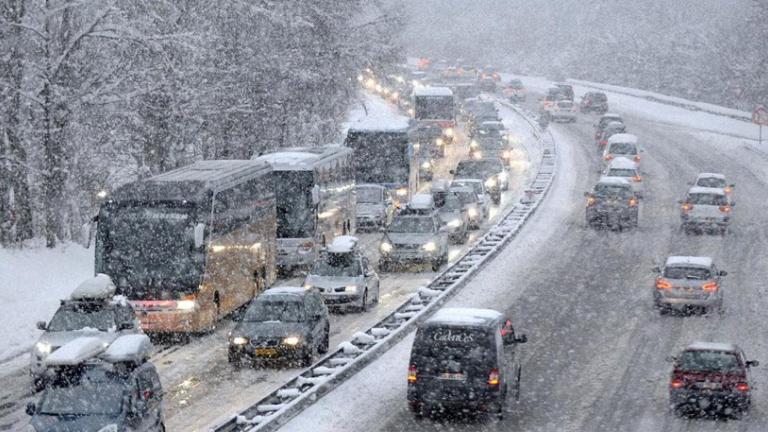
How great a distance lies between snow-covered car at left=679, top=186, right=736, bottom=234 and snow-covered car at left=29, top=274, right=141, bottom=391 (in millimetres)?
27153

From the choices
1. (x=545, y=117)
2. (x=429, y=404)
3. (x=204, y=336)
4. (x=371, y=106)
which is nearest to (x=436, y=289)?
(x=204, y=336)

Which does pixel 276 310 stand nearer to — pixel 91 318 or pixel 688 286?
pixel 91 318

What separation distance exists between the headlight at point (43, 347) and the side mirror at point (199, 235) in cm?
512

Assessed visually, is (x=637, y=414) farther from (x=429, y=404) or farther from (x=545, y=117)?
(x=545, y=117)

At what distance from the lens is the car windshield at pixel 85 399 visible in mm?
18266

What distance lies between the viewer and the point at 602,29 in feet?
500

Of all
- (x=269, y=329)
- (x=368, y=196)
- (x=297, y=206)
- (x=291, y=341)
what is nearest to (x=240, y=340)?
(x=269, y=329)

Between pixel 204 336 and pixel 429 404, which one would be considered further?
pixel 204 336

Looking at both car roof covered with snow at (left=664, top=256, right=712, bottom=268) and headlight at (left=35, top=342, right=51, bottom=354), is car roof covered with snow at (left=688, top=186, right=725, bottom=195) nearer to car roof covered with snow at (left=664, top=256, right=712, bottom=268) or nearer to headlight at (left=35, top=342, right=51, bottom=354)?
car roof covered with snow at (left=664, top=256, right=712, bottom=268)

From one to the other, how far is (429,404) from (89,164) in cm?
2597

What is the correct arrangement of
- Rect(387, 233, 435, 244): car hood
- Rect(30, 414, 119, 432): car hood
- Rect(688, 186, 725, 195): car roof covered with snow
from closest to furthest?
Rect(30, 414, 119, 432): car hood
Rect(387, 233, 435, 244): car hood
Rect(688, 186, 725, 195): car roof covered with snow

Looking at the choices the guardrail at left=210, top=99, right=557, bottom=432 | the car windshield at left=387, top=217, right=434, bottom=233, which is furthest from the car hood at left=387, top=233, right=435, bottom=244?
the guardrail at left=210, top=99, right=557, bottom=432

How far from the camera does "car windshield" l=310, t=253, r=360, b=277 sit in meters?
34.5

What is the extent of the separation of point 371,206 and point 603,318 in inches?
657
